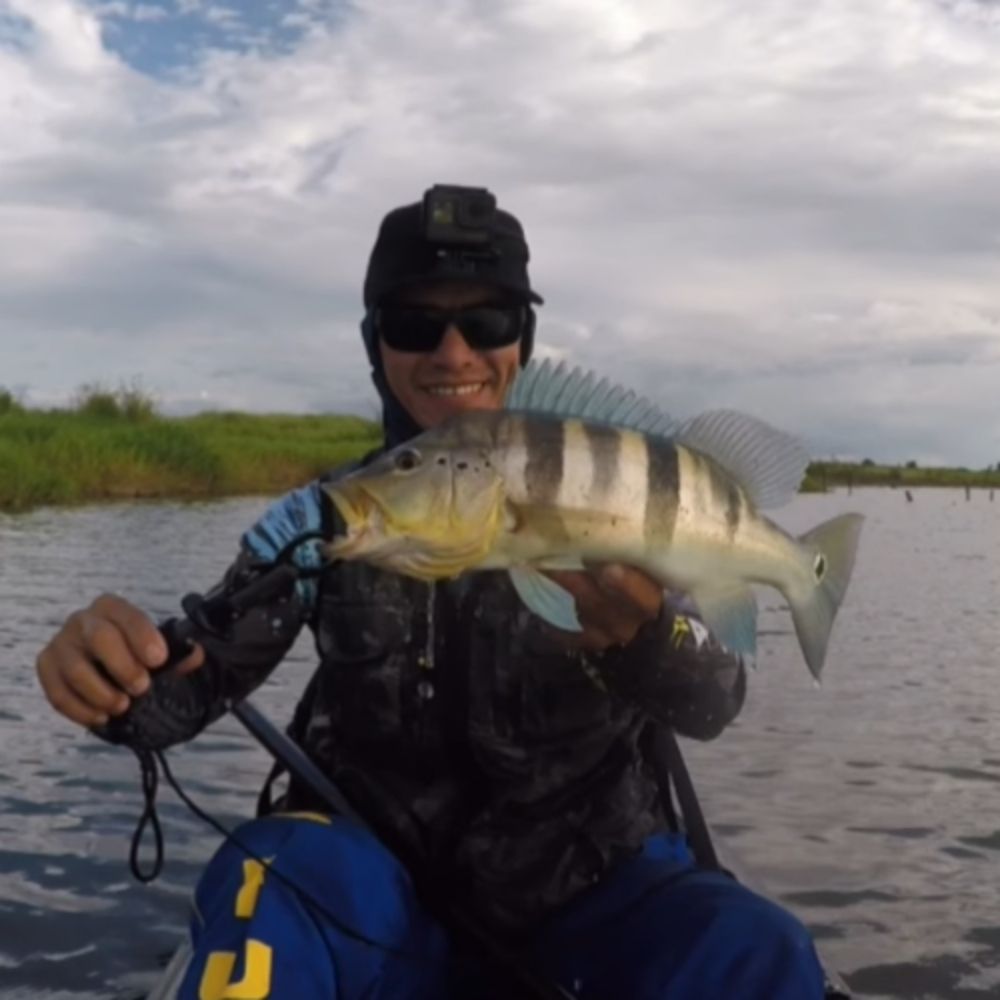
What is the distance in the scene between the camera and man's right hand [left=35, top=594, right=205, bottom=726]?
2814mm

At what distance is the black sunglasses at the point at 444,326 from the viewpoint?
3.90m

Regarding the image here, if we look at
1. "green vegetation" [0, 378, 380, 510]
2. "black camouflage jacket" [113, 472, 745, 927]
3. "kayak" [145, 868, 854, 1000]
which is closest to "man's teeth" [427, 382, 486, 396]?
"black camouflage jacket" [113, 472, 745, 927]

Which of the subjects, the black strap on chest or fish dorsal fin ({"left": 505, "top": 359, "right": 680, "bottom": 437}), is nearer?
fish dorsal fin ({"left": 505, "top": 359, "right": 680, "bottom": 437})

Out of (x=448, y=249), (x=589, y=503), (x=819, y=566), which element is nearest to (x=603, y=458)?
(x=589, y=503)

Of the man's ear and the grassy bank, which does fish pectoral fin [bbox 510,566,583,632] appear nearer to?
the man's ear

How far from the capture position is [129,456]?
2666 centimetres

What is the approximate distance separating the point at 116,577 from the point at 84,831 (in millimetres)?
8807

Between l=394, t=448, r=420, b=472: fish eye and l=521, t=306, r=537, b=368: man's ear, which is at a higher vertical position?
l=521, t=306, r=537, b=368: man's ear

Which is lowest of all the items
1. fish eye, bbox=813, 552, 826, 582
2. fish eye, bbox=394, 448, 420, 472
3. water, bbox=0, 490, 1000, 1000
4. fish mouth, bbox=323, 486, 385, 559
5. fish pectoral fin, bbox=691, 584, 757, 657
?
water, bbox=0, 490, 1000, 1000

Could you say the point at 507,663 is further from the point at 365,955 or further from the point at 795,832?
the point at 795,832

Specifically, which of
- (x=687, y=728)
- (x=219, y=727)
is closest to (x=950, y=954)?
(x=687, y=728)

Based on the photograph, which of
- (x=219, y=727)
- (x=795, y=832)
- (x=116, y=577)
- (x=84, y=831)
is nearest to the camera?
(x=84, y=831)

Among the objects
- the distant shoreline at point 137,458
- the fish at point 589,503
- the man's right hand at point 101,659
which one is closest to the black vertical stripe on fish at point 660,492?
the fish at point 589,503

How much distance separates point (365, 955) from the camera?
3.11 meters
